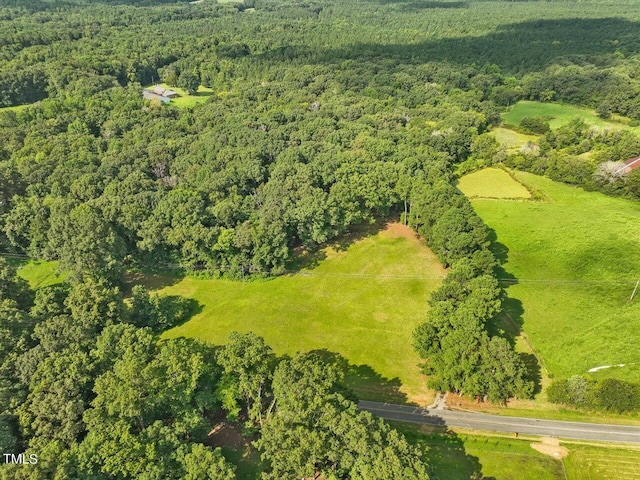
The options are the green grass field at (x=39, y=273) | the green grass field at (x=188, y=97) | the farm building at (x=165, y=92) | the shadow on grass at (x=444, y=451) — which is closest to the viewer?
the shadow on grass at (x=444, y=451)

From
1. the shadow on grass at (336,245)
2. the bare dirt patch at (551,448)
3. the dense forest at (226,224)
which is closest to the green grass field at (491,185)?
the dense forest at (226,224)

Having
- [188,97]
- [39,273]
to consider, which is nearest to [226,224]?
[39,273]

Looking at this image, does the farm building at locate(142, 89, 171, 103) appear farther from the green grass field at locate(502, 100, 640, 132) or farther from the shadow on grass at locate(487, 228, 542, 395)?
the shadow on grass at locate(487, 228, 542, 395)

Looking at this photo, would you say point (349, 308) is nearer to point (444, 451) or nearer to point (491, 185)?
point (444, 451)

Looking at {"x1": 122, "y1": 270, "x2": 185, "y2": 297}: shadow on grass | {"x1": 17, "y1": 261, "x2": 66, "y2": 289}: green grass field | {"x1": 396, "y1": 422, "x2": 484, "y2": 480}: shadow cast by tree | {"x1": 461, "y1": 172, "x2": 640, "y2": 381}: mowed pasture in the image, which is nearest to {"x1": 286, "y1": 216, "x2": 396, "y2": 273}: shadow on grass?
{"x1": 122, "y1": 270, "x2": 185, "y2": 297}: shadow on grass

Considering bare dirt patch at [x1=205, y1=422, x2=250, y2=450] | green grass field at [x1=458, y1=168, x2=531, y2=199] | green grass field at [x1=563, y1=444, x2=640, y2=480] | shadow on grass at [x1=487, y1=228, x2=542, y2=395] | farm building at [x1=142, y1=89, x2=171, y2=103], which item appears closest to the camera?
green grass field at [x1=563, y1=444, x2=640, y2=480]

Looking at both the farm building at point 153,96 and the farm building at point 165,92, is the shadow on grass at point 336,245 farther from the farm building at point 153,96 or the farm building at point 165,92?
the farm building at point 165,92
